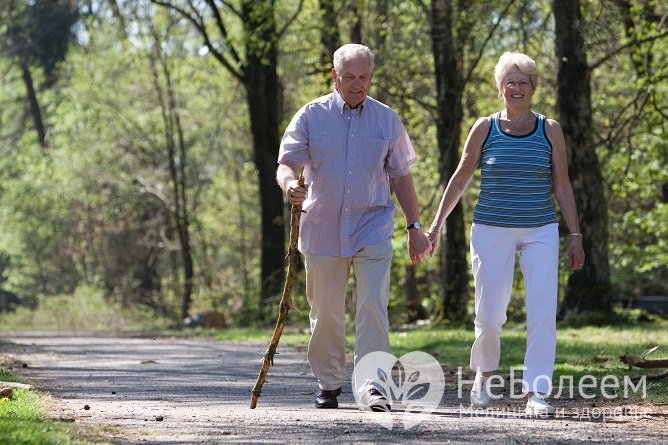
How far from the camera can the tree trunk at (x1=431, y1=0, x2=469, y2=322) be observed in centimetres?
2180

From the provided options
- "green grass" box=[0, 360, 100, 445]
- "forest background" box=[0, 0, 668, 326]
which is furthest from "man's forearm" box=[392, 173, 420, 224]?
"forest background" box=[0, 0, 668, 326]

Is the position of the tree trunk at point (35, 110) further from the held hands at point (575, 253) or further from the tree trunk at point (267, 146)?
the held hands at point (575, 253)

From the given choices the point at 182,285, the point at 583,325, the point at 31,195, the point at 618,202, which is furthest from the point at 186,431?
the point at 31,195

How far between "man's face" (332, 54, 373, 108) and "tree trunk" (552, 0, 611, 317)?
10656mm

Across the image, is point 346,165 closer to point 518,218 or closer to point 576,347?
point 518,218

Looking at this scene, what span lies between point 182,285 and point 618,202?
507 inches

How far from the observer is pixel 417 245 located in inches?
339

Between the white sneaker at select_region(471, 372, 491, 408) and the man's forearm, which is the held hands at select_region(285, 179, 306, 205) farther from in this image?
the white sneaker at select_region(471, 372, 491, 408)

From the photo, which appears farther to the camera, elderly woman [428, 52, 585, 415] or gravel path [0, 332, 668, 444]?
elderly woman [428, 52, 585, 415]

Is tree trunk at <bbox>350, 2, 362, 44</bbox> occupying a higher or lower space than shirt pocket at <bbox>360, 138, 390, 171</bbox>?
higher

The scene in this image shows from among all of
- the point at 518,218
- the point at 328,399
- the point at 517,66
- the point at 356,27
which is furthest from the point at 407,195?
the point at 356,27

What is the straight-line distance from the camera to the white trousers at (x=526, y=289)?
27.8 feet

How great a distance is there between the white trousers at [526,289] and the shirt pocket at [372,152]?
0.73 meters

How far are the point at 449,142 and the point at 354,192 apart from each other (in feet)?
45.5
